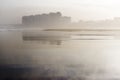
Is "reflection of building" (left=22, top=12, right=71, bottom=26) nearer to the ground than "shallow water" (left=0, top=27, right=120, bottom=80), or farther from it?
farther from it

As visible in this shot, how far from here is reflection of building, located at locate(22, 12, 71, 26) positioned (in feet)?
3.48

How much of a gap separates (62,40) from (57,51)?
0.07m

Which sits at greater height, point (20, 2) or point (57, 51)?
point (20, 2)

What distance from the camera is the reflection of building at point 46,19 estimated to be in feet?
3.48

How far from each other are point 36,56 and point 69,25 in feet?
0.89

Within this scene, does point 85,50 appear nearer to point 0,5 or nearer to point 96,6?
point 96,6

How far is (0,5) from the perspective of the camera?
1072 mm

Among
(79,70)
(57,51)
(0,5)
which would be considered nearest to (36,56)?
(57,51)

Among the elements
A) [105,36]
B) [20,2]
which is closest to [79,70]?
[105,36]

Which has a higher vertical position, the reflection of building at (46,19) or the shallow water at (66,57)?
the reflection of building at (46,19)

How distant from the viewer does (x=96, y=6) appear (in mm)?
1059

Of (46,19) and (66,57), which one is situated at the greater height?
(46,19)

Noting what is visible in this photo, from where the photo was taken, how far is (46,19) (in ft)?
3.50

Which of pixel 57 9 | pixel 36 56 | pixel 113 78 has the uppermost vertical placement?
pixel 57 9
